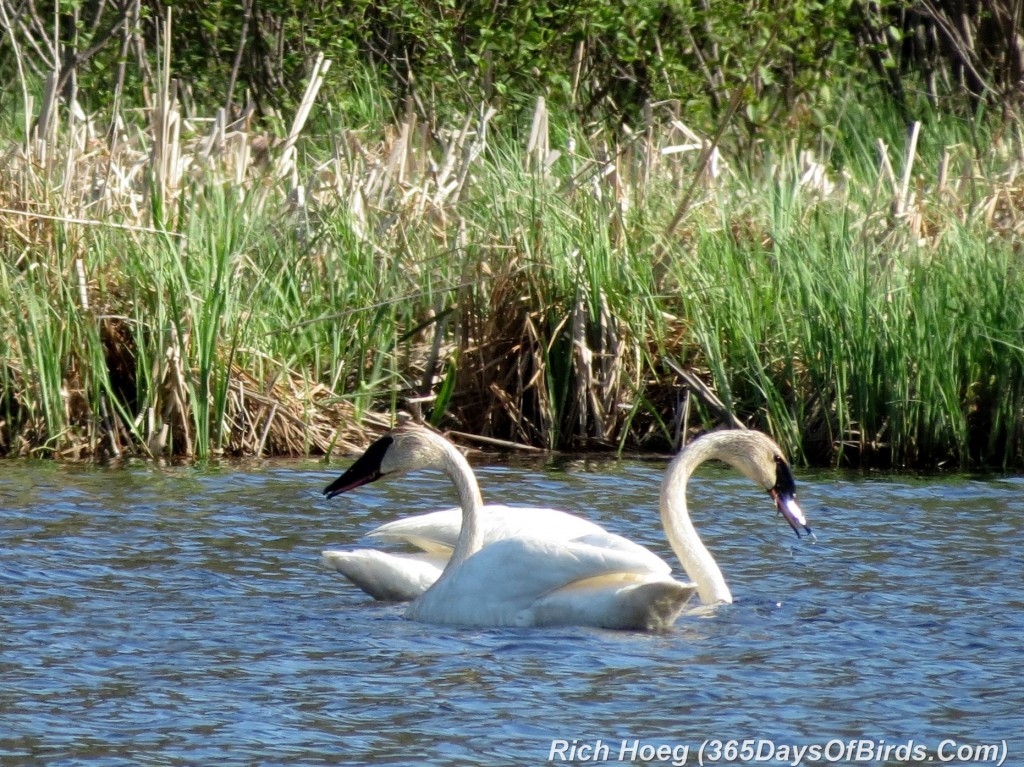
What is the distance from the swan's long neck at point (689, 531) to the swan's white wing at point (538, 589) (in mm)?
353

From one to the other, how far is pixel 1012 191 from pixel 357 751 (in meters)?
7.21

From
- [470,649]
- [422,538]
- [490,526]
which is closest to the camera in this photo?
[470,649]

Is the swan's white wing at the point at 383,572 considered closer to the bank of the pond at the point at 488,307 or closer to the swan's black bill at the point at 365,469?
the swan's black bill at the point at 365,469

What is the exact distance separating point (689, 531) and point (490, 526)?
67 cm

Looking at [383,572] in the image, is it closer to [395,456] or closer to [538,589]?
[395,456]

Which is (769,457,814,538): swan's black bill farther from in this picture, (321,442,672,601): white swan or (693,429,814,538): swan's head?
(321,442,672,601): white swan

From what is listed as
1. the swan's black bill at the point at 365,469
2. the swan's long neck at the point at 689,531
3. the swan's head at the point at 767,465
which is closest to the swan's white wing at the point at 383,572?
the swan's black bill at the point at 365,469

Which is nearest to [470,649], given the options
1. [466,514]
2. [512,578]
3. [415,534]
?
[512,578]

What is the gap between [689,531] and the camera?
584cm

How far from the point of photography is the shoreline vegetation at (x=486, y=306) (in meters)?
8.30

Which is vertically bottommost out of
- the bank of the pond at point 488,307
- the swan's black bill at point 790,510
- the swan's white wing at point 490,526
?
the swan's white wing at point 490,526

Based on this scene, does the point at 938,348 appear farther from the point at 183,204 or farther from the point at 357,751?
the point at 357,751

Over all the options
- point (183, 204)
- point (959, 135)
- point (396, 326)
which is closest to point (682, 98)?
point (959, 135)

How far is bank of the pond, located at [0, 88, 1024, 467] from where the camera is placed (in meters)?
8.30
